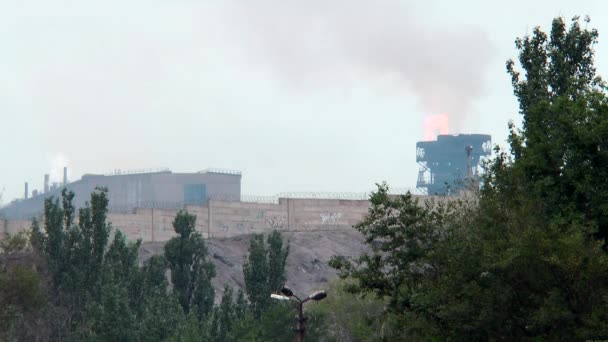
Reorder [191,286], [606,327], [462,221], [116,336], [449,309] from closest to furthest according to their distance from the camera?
[606,327]
[449,309]
[462,221]
[116,336]
[191,286]

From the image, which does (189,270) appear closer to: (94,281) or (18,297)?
(94,281)

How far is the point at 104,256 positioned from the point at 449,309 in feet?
152

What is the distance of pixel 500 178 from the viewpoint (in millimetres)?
39406

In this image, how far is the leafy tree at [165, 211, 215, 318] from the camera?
274 feet

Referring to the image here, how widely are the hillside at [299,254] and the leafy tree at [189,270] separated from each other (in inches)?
681

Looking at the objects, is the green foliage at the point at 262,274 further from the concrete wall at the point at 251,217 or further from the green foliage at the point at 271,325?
the concrete wall at the point at 251,217

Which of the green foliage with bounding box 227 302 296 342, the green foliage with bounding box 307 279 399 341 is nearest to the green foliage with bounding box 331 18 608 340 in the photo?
the green foliage with bounding box 227 302 296 342

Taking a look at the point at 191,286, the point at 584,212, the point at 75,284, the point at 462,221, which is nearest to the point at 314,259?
the point at 191,286

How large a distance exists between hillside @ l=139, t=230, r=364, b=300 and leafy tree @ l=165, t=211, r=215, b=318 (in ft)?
56.7

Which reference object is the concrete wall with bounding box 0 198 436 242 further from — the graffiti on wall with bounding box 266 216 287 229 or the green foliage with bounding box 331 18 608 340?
the green foliage with bounding box 331 18 608 340

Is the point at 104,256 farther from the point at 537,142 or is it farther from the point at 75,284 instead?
the point at 537,142

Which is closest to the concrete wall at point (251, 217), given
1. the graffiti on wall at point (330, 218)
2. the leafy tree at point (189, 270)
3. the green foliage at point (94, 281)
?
the graffiti on wall at point (330, 218)

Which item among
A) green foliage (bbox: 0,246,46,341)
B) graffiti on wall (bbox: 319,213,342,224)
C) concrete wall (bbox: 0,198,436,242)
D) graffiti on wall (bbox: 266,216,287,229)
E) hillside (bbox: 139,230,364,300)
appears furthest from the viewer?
graffiti on wall (bbox: 319,213,342,224)

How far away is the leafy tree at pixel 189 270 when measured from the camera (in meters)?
83.6
